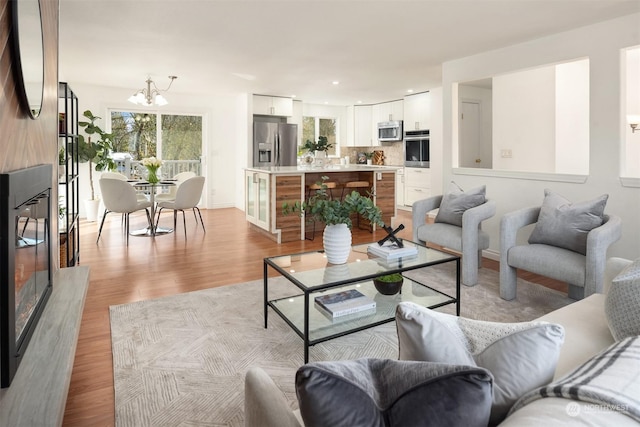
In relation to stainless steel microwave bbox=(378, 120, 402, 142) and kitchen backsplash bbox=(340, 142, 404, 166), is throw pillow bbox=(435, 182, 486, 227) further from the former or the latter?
kitchen backsplash bbox=(340, 142, 404, 166)

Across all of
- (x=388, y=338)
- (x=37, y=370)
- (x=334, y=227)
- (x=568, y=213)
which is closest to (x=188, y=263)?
(x=334, y=227)

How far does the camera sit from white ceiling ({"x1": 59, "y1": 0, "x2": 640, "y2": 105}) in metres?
3.25

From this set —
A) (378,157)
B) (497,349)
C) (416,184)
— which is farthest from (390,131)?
(497,349)

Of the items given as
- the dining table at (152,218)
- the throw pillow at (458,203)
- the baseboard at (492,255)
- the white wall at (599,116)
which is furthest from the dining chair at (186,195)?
the white wall at (599,116)

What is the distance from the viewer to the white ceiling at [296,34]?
3250mm

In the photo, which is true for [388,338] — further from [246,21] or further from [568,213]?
[246,21]

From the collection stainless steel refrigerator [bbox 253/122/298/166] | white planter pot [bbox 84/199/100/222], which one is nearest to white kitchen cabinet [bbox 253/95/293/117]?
stainless steel refrigerator [bbox 253/122/298/166]

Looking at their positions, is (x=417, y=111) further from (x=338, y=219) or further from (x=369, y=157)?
(x=338, y=219)

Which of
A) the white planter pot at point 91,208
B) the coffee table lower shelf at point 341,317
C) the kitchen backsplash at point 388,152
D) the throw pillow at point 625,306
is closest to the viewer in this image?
the throw pillow at point 625,306

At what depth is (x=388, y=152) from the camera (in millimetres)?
9258

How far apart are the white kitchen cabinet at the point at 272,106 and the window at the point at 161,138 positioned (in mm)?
1309

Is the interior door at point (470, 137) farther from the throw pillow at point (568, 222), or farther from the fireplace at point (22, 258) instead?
the fireplace at point (22, 258)

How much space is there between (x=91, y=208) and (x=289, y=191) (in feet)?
11.9

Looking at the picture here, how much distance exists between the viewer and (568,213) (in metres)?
3.03
